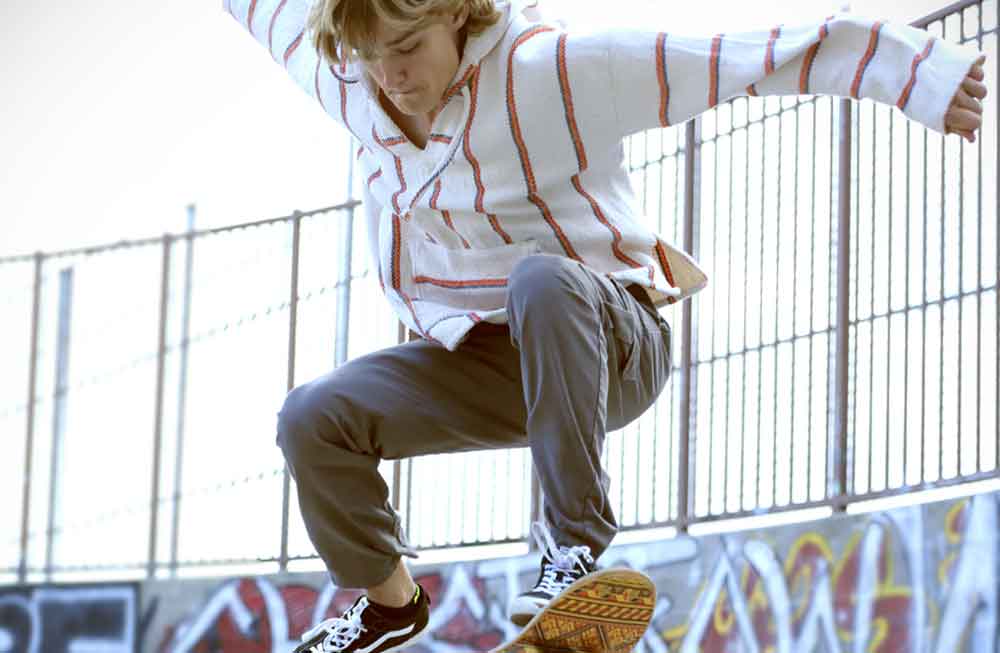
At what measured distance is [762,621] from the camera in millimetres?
5719

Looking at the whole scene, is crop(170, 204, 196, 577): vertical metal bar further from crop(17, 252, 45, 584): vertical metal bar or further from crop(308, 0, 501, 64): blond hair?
crop(308, 0, 501, 64): blond hair

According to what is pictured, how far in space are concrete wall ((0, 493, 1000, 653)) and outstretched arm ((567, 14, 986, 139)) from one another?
2.34m

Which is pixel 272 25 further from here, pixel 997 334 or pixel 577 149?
pixel 997 334

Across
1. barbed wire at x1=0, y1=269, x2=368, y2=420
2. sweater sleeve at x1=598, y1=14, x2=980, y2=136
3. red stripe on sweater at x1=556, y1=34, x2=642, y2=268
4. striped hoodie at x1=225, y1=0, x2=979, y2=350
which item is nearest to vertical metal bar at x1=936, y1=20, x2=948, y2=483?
striped hoodie at x1=225, y1=0, x2=979, y2=350

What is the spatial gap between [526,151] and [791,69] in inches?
20.6

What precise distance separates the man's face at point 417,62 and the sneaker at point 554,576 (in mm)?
890

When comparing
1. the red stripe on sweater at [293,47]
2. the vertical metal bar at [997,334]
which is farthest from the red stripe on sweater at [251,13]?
the vertical metal bar at [997,334]

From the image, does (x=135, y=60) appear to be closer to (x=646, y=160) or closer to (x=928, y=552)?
(x=646, y=160)

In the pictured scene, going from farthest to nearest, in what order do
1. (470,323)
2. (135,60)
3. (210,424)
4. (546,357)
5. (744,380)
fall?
(135,60) < (210,424) < (744,380) < (470,323) < (546,357)

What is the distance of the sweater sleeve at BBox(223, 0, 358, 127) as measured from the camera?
11.5 feet

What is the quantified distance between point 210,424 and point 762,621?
3.62 m

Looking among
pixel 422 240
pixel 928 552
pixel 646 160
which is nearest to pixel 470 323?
pixel 422 240

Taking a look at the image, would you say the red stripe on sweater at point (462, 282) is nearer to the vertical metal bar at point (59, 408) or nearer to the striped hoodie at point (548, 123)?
the striped hoodie at point (548, 123)

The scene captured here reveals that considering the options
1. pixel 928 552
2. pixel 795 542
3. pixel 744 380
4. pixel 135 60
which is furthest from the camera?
pixel 135 60
